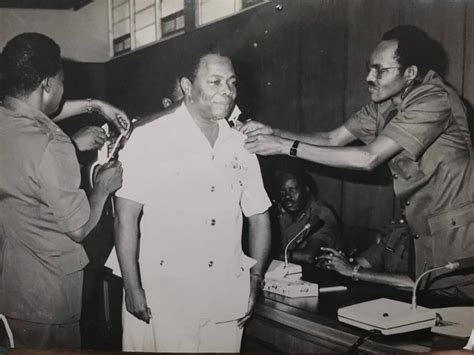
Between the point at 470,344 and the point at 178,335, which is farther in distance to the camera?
the point at 178,335

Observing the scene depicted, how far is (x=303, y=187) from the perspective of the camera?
2.62 metres

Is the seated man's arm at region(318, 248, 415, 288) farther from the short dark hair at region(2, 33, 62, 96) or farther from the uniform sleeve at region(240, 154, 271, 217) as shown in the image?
the short dark hair at region(2, 33, 62, 96)

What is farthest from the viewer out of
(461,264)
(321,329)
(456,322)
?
(461,264)

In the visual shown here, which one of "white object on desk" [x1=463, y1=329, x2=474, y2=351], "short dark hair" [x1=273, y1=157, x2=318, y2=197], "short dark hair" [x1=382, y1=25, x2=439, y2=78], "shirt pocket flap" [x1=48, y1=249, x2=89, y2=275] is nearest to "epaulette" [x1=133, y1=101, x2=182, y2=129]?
"short dark hair" [x1=273, y1=157, x2=318, y2=197]

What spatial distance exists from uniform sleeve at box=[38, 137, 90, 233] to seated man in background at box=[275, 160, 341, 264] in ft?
2.78

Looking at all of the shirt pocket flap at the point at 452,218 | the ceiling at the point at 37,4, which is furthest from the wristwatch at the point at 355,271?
the ceiling at the point at 37,4

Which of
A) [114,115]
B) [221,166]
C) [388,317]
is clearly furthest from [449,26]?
[114,115]

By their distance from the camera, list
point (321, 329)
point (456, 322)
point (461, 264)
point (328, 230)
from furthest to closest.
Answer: point (328, 230) < point (461, 264) < point (456, 322) < point (321, 329)

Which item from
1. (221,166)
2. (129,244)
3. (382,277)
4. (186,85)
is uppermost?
(186,85)

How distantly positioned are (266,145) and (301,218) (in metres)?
0.35

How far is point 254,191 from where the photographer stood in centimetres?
261

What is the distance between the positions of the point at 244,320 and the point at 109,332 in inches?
23.2

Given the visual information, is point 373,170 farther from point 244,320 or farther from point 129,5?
point 129,5

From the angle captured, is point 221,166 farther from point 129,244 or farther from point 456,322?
point 456,322
